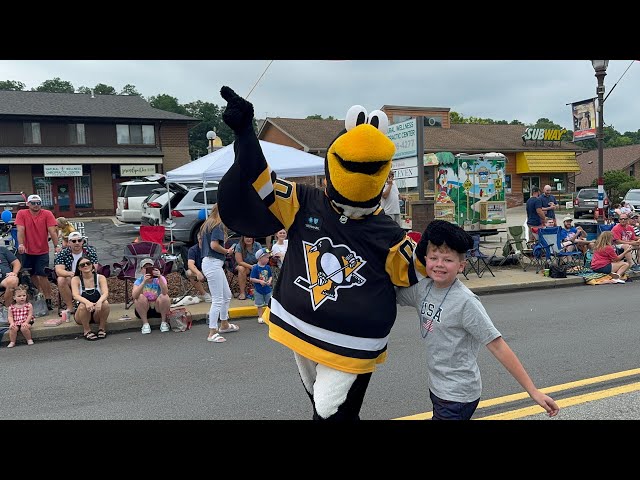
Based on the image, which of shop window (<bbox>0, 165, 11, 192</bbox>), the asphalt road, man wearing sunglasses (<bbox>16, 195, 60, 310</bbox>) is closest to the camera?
the asphalt road

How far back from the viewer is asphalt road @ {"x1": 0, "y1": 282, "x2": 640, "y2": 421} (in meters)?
4.15

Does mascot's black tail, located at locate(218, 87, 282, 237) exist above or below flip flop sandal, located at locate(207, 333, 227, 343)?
above

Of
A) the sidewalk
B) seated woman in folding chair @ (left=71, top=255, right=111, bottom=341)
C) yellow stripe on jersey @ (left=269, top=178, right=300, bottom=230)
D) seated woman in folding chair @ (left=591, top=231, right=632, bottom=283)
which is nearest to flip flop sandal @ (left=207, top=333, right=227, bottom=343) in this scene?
the sidewalk

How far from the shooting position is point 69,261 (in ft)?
24.2

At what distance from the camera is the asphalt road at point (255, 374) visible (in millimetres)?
4148

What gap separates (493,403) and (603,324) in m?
3.58

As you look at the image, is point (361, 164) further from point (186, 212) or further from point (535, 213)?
point (186, 212)

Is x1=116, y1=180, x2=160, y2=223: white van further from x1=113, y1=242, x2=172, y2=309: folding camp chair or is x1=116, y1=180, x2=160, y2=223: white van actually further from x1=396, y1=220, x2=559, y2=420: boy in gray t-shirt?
x1=396, y1=220, x2=559, y2=420: boy in gray t-shirt

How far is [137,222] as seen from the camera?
18.2 meters
